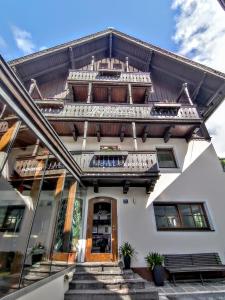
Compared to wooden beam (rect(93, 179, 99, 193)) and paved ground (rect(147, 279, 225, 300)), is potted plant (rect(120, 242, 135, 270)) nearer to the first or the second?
paved ground (rect(147, 279, 225, 300))

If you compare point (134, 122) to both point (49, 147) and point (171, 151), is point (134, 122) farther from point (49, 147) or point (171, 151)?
point (49, 147)

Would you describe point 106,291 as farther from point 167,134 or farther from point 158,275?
point 167,134

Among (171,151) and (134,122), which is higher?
(134,122)

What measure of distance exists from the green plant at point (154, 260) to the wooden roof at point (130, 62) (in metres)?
7.91

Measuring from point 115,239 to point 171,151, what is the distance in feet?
16.7

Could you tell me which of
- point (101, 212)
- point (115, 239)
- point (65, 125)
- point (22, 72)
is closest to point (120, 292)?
point (115, 239)

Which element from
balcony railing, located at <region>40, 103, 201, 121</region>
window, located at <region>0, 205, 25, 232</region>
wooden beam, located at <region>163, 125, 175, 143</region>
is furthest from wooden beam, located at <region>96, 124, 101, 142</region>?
window, located at <region>0, 205, 25, 232</region>

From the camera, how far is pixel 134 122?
931 centimetres

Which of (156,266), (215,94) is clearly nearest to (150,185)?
(156,266)

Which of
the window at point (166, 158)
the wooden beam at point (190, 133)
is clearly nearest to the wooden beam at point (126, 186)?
the window at point (166, 158)

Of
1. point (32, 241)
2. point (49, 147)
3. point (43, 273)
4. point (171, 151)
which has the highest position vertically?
point (171, 151)

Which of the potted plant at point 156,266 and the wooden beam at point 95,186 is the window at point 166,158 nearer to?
the wooden beam at point 95,186

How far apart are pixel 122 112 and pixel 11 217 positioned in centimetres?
667

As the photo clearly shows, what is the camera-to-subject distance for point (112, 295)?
4.68 meters
